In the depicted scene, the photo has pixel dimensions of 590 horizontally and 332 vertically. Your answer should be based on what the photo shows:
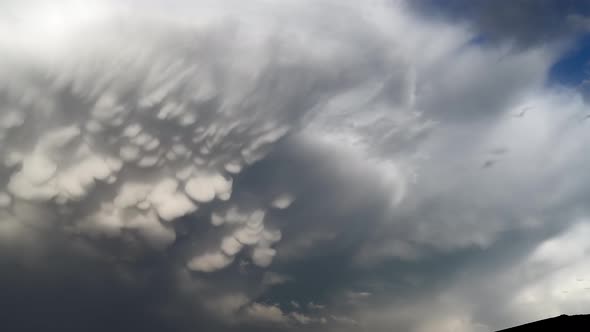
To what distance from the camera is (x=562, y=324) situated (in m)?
34.9

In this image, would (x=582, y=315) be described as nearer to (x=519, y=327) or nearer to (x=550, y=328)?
(x=550, y=328)

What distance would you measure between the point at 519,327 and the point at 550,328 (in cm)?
417

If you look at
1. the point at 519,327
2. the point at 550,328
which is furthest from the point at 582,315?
the point at 519,327

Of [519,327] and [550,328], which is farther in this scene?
[519,327]

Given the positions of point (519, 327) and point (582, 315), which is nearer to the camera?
point (582, 315)

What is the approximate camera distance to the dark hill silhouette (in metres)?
33.4

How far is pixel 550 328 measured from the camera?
35.5 m

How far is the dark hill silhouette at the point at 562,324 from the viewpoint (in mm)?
33438

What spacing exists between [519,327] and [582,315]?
6092 millimetres

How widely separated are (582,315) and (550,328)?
2937 millimetres

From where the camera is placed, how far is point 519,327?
39.3 metres

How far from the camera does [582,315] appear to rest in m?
35.0
